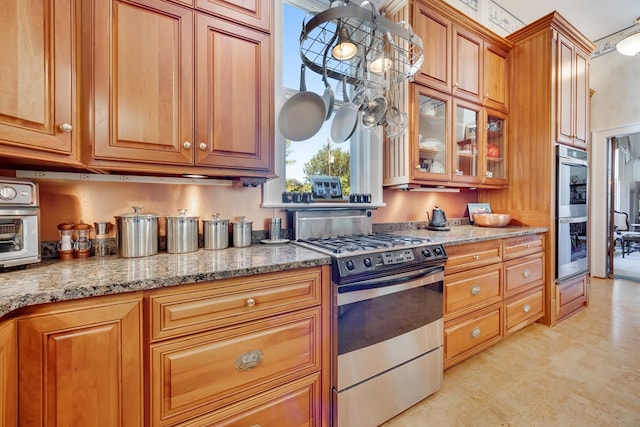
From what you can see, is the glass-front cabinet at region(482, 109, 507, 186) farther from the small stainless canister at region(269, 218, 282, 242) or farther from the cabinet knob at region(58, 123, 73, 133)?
the cabinet knob at region(58, 123, 73, 133)

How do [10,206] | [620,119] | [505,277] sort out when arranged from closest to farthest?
[10,206], [505,277], [620,119]

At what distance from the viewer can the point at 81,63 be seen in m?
1.08

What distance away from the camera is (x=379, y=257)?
54.1 inches

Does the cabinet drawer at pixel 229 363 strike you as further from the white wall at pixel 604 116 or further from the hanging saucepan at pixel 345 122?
the white wall at pixel 604 116

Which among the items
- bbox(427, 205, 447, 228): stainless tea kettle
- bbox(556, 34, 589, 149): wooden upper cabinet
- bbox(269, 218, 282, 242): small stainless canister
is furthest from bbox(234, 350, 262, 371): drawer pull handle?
bbox(556, 34, 589, 149): wooden upper cabinet

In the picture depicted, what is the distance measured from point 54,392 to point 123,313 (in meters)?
0.26

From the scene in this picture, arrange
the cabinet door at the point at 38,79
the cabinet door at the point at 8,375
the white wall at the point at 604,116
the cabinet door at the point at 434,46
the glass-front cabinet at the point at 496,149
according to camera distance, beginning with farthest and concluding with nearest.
Answer: 1. the white wall at the point at 604,116
2. the glass-front cabinet at the point at 496,149
3. the cabinet door at the point at 434,46
4. the cabinet door at the point at 38,79
5. the cabinet door at the point at 8,375

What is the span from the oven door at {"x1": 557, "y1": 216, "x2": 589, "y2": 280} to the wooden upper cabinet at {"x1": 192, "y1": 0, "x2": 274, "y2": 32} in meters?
2.93

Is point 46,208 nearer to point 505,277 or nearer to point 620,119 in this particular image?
point 505,277

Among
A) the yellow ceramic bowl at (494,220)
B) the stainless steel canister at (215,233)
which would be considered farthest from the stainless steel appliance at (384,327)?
the yellow ceramic bowl at (494,220)

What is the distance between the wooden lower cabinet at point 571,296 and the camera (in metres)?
2.57

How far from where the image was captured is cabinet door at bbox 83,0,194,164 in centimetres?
111

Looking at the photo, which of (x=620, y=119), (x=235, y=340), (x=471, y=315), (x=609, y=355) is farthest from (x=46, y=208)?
(x=620, y=119)

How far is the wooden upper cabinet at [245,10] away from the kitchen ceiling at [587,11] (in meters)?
3.15
